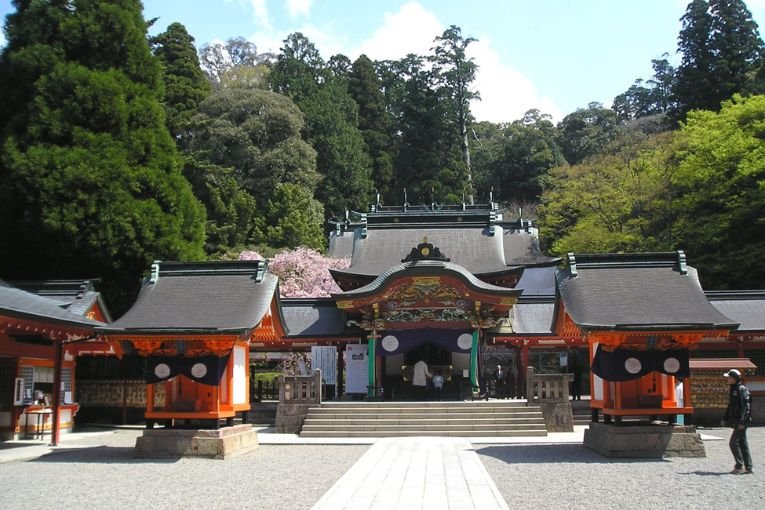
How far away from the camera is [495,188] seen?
57000 mm

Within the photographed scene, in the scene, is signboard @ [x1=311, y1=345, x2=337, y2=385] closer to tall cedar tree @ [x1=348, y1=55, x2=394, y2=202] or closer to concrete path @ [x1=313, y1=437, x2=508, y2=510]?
concrete path @ [x1=313, y1=437, x2=508, y2=510]

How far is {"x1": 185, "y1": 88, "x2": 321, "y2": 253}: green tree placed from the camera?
41250 mm

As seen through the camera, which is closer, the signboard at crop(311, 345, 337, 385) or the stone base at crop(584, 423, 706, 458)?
the stone base at crop(584, 423, 706, 458)

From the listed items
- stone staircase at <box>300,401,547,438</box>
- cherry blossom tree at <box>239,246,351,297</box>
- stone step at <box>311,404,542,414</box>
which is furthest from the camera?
cherry blossom tree at <box>239,246,351,297</box>

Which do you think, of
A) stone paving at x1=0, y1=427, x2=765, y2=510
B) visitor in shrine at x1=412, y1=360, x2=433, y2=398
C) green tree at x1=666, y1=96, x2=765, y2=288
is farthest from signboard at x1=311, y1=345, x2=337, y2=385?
green tree at x1=666, y1=96, x2=765, y2=288

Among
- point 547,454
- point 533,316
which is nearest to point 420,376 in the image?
point 533,316

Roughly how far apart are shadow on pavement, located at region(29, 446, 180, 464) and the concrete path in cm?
401

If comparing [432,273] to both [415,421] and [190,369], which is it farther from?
[190,369]

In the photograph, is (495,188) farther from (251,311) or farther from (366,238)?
(251,311)

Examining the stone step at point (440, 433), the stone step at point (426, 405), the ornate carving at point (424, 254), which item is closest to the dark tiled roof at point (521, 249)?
the ornate carving at point (424, 254)

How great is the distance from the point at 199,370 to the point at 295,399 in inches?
208

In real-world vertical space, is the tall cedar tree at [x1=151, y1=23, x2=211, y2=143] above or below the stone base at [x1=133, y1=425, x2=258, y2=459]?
above

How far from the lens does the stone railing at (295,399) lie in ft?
61.3

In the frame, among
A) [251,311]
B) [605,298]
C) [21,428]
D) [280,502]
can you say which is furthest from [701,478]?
[21,428]
